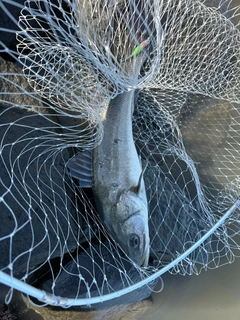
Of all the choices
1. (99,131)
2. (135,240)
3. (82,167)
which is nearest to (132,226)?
(135,240)

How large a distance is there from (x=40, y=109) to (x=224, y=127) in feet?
6.07

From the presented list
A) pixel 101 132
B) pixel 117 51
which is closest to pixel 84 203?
pixel 101 132

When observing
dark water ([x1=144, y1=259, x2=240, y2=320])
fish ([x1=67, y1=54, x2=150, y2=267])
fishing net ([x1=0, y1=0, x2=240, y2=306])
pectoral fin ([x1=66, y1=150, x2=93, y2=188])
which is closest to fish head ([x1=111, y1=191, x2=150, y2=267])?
fish ([x1=67, y1=54, x2=150, y2=267])

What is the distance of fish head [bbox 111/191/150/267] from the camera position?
7.28ft

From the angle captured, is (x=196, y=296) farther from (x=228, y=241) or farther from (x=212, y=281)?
(x=228, y=241)

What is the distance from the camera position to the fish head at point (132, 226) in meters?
2.22

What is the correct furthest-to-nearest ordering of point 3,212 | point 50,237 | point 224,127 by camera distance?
point 224,127, point 50,237, point 3,212

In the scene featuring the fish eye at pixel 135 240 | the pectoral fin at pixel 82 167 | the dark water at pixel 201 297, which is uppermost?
the pectoral fin at pixel 82 167

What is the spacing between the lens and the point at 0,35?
99.1 inches

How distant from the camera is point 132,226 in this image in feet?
7.31

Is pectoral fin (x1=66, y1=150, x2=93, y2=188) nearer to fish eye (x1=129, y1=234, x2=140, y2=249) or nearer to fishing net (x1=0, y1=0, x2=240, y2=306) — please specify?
fishing net (x1=0, y1=0, x2=240, y2=306)

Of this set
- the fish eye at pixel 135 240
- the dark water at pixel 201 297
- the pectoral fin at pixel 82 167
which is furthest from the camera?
the dark water at pixel 201 297

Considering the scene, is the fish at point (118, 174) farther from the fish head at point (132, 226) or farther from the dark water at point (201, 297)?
the dark water at point (201, 297)

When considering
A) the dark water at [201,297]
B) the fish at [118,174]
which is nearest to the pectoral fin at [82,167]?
the fish at [118,174]
